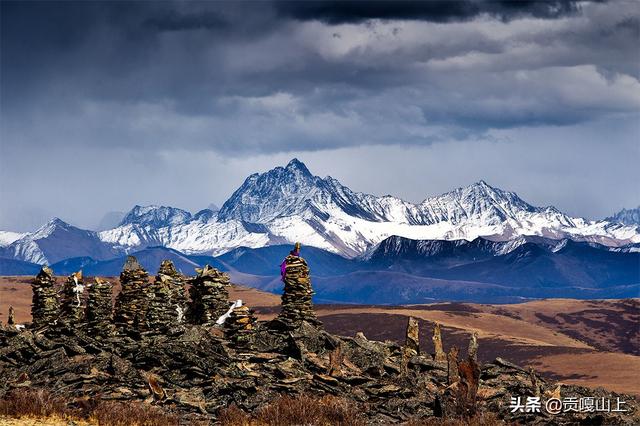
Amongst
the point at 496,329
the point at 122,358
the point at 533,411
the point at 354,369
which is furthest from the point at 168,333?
the point at 496,329

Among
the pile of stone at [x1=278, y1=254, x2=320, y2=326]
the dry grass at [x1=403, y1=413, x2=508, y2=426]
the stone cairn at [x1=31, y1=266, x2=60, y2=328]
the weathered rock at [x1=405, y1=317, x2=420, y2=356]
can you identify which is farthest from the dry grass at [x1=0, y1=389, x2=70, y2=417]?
the stone cairn at [x1=31, y1=266, x2=60, y2=328]

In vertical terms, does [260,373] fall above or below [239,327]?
below

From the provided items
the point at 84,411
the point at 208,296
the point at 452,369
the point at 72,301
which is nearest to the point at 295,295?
the point at 208,296

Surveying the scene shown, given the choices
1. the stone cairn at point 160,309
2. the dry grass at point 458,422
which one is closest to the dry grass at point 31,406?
the dry grass at point 458,422

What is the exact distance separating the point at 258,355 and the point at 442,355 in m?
12.2

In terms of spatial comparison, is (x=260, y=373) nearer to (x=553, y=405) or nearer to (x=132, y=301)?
(x=553, y=405)

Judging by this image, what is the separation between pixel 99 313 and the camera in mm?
50656

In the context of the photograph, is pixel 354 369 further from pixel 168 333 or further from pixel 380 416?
pixel 168 333

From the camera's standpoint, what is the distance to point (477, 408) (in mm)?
36969

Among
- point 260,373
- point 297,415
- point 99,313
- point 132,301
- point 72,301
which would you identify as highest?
point 132,301

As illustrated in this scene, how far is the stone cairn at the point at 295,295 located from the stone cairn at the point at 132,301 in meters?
9.84

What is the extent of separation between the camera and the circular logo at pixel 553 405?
37062 mm

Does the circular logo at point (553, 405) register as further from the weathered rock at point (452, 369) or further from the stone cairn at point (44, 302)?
the stone cairn at point (44, 302)

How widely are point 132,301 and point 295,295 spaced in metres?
11.6
